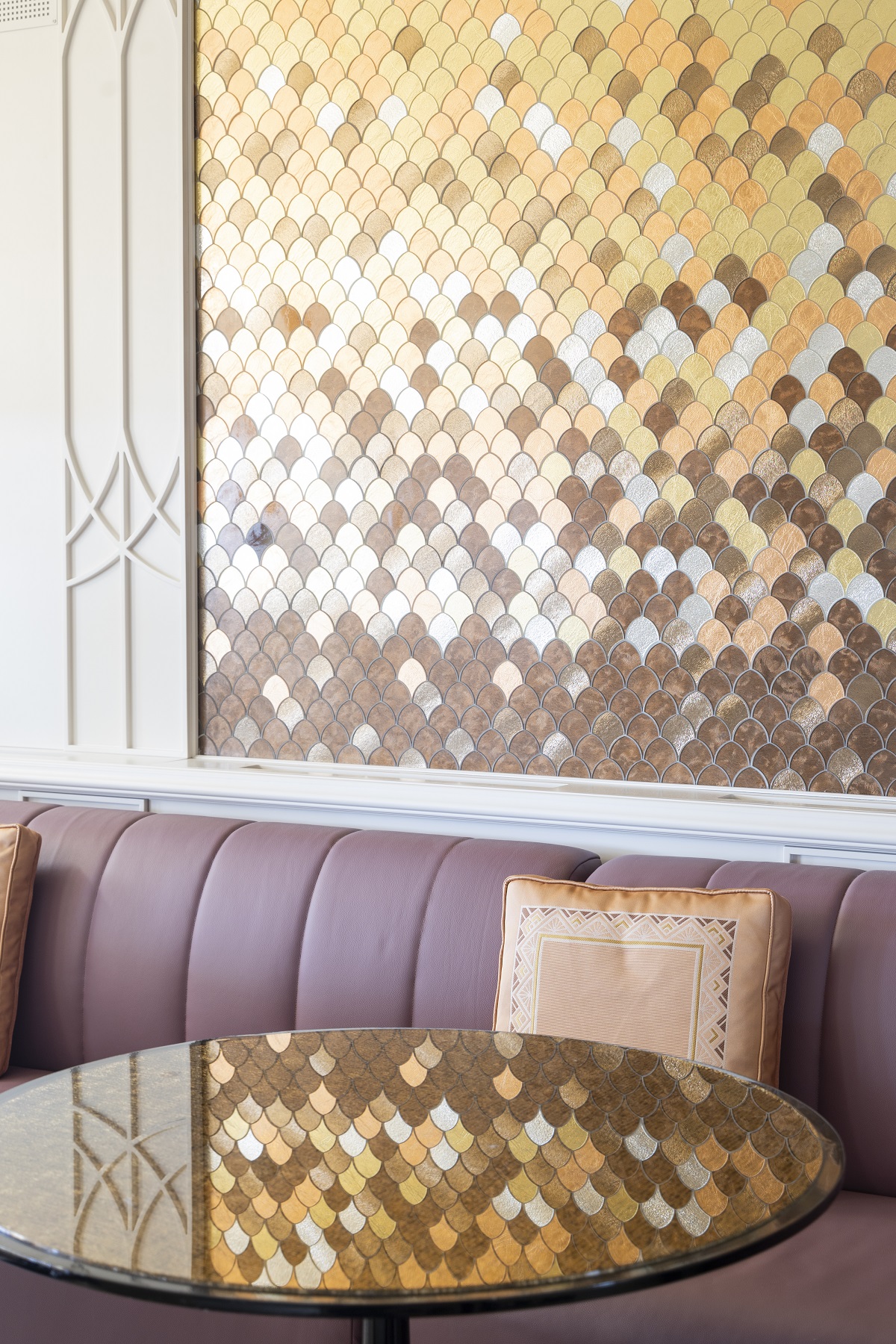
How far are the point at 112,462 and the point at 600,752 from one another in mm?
1262

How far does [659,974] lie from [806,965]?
0.74ft

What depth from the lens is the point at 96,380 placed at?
282cm

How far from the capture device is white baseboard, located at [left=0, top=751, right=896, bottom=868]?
2098mm

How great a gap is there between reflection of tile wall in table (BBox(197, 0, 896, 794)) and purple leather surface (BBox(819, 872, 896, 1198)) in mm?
485

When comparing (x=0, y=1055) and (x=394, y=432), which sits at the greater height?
(x=394, y=432)

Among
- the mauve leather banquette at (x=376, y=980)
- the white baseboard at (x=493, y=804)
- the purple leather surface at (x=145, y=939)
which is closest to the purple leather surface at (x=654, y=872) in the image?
the mauve leather banquette at (x=376, y=980)

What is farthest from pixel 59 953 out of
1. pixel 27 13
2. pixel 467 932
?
pixel 27 13

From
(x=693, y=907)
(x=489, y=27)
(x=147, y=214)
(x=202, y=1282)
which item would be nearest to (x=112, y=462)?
(x=147, y=214)

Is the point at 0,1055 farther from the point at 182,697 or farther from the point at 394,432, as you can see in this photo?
the point at 394,432

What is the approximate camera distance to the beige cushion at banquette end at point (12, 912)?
7.09 ft

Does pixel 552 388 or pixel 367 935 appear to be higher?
pixel 552 388

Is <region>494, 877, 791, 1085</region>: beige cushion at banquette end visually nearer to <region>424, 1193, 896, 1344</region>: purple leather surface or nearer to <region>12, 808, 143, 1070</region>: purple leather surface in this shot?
<region>424, 1193, 896, 1344</region>: purple leather surface

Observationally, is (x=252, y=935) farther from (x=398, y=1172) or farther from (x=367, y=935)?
(x=398, y=1172)

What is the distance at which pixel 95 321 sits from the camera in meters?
2.82
